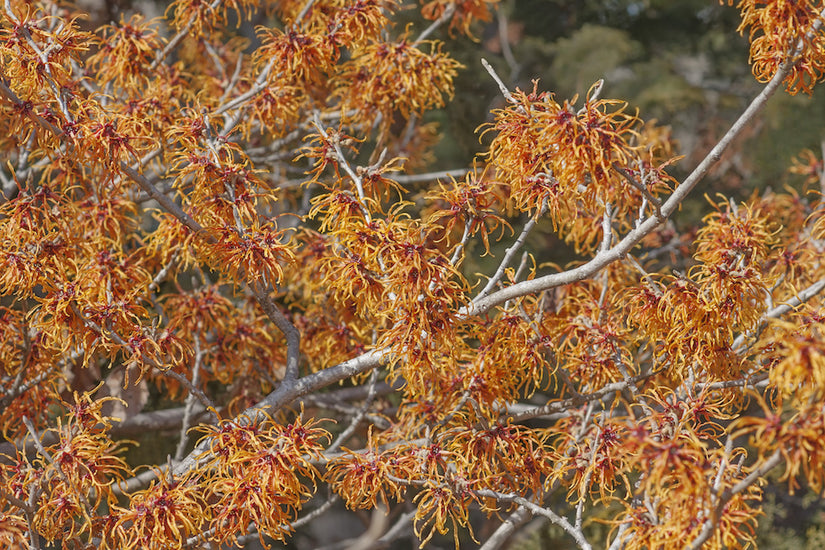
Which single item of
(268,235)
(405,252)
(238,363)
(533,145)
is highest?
(533,145)

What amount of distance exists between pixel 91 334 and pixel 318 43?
→ 110cm

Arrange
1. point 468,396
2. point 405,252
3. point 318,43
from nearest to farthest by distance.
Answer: point 405,252 → point 468,396 → point 318,43

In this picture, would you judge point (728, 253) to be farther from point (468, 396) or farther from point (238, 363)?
point (238, 363)

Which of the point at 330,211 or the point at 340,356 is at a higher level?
the point at 330,211

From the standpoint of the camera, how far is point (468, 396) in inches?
83.3

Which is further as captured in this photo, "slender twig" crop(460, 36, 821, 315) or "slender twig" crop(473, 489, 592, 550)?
"slender twig" crop(473, 489, 592, 550)

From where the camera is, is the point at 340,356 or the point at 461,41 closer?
the point at 340,356

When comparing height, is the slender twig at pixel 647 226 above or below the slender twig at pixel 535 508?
above

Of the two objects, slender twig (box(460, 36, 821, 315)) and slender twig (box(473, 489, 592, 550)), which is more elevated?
slender twig (box(460, 36, 821, 315))

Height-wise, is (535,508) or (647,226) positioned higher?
(647,226)

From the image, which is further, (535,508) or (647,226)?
(535,508)

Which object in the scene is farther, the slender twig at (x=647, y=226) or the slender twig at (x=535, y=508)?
the slender twig at (x=535, y=508)

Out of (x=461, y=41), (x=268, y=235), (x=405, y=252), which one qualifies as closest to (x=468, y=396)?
(x=405, y=252)

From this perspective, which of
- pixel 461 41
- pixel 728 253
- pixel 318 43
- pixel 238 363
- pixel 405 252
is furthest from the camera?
pixel 461 41
